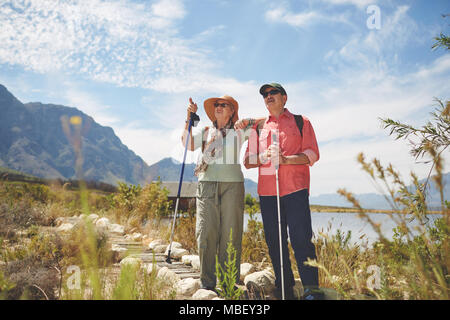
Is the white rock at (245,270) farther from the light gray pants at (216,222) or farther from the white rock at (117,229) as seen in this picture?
the white rock at (117,229)

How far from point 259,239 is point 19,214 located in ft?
18.4

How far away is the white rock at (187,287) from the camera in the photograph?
9.91 ft

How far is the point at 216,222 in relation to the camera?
323cm

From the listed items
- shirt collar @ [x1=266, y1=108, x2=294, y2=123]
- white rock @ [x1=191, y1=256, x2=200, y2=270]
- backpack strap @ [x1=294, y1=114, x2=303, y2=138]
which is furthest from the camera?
white rock @ [x1=191, y1=256, x2=200, y2=270]

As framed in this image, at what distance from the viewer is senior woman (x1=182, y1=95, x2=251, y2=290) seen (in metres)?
3.17

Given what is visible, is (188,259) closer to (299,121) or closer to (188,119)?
(188,119)

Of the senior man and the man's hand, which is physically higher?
the man's hand

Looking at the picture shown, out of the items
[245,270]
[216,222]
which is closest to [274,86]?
[216,222]

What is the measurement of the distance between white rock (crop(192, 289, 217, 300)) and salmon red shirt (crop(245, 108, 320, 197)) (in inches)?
44.8

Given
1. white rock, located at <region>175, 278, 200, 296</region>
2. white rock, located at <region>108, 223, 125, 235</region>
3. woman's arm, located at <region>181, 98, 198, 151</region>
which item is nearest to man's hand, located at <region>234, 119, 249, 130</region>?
woman's arm, located at <region>181, 98, 198, 151</region>

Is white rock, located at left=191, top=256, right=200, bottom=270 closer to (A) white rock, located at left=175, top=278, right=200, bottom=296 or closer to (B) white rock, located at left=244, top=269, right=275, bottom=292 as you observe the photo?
(A) white rock, located at left=175, top=278, right=200, bottom=296

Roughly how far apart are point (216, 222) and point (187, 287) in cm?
77
